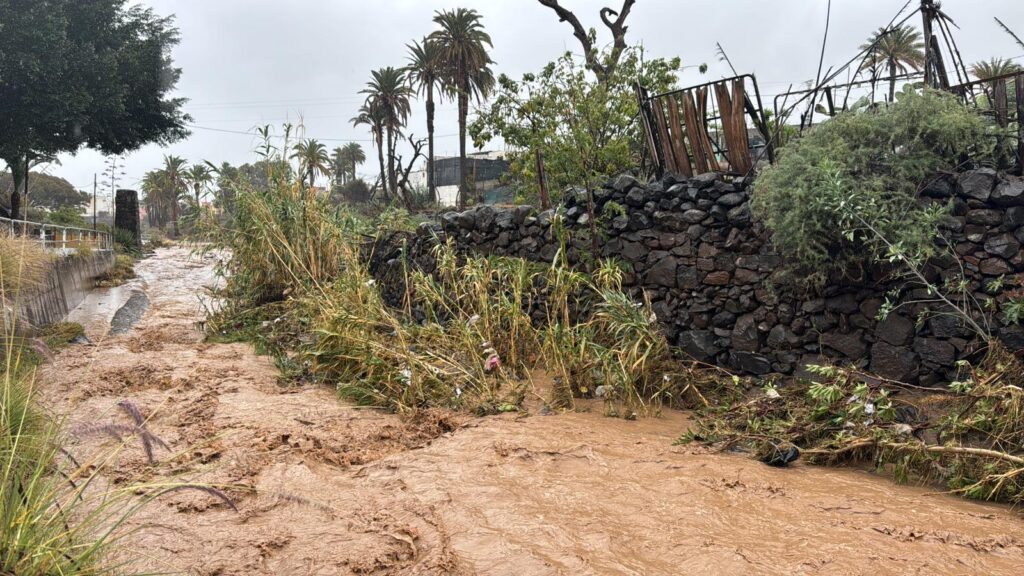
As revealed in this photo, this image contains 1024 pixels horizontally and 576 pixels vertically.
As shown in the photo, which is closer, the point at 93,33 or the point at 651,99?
the point at 651,99

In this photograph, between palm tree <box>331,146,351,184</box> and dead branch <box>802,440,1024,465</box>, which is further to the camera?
palm tree <box>331,146,351,184</box>

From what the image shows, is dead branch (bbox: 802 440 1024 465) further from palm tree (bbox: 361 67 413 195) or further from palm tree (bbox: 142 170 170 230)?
palm tree (bbox: 142 170 170 230)

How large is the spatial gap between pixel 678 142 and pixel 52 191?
168 feet

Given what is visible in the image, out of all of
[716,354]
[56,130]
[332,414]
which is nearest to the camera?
[332,414]

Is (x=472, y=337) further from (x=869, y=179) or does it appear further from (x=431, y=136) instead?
(x=431, y=136)

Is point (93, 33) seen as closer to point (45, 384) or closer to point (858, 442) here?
point (45, 384)

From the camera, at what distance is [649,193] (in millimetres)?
6121

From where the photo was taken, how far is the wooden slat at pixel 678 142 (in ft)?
20.4

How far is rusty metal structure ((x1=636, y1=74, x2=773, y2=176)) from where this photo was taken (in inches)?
227

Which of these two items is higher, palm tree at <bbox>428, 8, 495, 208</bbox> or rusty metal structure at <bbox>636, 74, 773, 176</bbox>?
palm tree at <bbox>428, 8, 495, 208</bbox>

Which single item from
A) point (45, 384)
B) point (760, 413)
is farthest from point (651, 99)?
point (45, 384)

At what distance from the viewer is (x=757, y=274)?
536 cm

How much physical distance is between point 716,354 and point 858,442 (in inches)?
82.2

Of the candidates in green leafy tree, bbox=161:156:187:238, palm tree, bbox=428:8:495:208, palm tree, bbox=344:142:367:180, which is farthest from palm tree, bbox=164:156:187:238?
palm tree, bbox=428:8:495:208
